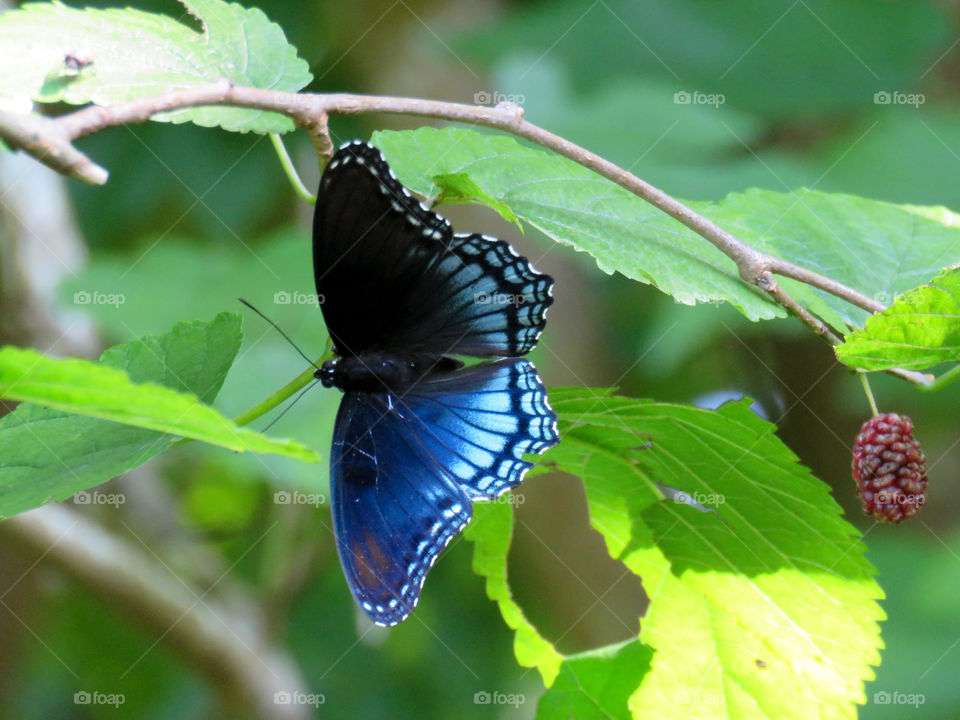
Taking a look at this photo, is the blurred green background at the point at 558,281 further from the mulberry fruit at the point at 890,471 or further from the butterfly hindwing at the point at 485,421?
the mulberry fruit at the point at 890,471

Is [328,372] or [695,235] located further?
[328,372]

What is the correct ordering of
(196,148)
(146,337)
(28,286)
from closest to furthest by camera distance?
(146,337), (28,286), (196,148)

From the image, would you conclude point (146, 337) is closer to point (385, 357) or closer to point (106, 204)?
point (385, 357)

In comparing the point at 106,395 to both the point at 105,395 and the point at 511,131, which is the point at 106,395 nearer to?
the point at 105,395

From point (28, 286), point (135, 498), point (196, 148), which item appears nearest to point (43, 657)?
point (135, 498)

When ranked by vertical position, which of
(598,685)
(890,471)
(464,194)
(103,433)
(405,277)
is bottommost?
(103,433)

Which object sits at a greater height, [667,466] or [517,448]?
[667,466]

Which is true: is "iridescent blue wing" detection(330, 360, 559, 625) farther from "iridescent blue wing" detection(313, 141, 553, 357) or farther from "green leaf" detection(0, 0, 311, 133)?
"green leaf" detection(0, 0, 311, 133)

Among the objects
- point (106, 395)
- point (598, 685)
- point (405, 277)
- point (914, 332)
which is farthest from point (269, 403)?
point (914, 332)
